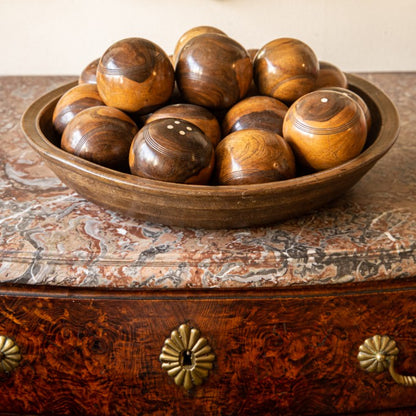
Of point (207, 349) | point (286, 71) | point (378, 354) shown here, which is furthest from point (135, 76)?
point (378, 354)

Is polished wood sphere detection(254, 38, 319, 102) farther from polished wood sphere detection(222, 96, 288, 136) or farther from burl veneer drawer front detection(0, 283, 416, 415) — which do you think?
burl veneer drawer front detection(0, 283, 416, 415)

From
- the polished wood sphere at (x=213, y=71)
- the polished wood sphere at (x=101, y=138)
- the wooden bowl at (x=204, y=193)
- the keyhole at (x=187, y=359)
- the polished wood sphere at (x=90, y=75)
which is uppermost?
the polished wood sphere at (x=213, y=71)

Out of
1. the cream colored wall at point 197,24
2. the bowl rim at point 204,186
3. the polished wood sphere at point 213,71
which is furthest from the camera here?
the cream colored wall at point 197,24

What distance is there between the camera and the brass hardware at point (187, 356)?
638 mm

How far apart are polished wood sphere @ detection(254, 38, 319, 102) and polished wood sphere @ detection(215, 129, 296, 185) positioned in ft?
0.35

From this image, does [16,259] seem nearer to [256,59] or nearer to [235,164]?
[235,164]

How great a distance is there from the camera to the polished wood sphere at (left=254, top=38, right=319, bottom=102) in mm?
733

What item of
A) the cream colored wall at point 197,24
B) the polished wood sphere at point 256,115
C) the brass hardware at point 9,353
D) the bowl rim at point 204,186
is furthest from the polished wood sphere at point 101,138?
the cream colored wall at point 197,24

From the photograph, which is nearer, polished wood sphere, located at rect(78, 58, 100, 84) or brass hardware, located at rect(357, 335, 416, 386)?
brass hardware, located at rect(357, 335, 416, 386)

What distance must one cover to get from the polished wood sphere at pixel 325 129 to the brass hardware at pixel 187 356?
0.78 feet

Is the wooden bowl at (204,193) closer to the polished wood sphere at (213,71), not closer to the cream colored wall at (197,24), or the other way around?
the polished wood sphere at (213,71)

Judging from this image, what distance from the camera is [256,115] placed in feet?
2.31

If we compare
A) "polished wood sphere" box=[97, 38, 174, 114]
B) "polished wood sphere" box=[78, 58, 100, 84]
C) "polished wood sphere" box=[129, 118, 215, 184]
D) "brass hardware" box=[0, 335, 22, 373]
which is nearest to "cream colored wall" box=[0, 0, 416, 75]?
"polished wood sphere" box=[78, 58, 100, 84]

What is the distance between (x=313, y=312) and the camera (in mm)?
638
